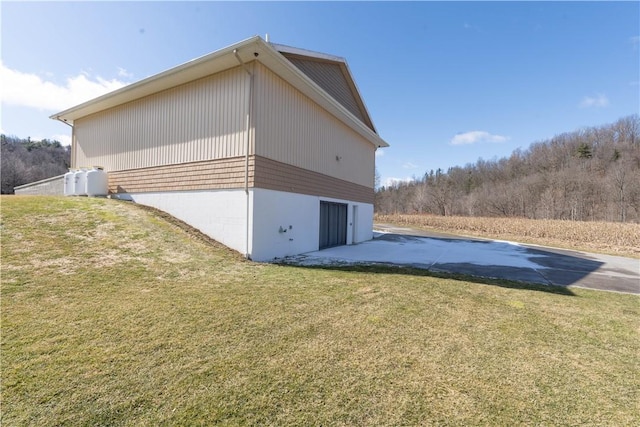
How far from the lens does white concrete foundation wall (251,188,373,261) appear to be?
27.7ft

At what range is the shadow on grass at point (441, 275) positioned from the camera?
6.37 meters

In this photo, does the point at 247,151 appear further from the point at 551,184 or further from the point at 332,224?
the point at 551,184

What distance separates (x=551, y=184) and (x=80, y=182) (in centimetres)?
5109

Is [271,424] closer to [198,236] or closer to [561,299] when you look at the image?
[561,299]

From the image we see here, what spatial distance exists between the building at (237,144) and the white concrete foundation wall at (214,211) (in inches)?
1.3

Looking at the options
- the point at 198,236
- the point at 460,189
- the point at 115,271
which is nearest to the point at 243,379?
the point at 115,271

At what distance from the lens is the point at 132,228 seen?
26.7ft

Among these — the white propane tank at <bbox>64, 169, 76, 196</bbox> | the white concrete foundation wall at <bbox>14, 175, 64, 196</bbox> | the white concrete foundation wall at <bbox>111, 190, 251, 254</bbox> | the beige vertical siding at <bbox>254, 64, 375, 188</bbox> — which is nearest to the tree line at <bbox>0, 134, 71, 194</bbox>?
the white concrete foundation wall at <bbox>14, 175, 64, 196</bbox>

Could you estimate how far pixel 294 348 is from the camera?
3.23m

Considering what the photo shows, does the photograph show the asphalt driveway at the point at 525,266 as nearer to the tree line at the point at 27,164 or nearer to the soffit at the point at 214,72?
the soffit at the point at 214,72

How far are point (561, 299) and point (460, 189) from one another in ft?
181

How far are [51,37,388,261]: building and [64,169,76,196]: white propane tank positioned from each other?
118cm

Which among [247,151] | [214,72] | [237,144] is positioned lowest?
[247,151]

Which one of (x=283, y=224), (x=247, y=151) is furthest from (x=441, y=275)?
(x=247, y=151)
